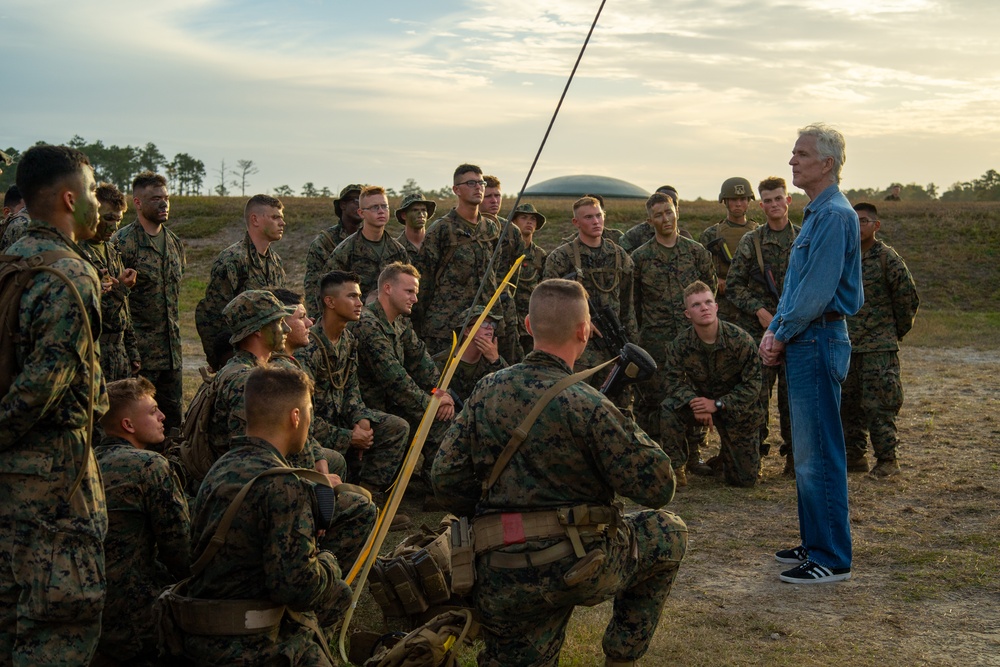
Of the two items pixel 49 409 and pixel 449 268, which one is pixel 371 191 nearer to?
pixel 449 268

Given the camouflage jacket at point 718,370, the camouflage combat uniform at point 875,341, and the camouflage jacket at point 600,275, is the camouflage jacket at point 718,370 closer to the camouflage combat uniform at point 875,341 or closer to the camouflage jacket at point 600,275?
the camouflage jacket at point 600,275

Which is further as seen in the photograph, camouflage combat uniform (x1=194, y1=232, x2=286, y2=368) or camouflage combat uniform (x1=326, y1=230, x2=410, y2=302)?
camouflage combat uniform (x1=326, y1=230, x2=410, y2=302)

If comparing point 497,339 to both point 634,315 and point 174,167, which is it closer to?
point 634,315

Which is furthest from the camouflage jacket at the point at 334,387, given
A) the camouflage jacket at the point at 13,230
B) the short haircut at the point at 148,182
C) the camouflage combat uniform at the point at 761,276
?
the camouflage combat uniform at the point at 761,276

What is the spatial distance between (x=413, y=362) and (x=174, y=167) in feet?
166

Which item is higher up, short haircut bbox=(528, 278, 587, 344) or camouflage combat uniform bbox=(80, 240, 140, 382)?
short haircut bbox=(528, 278, 587, 344)

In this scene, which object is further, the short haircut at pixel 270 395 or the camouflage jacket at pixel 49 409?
the short haircut at pixel 270 395

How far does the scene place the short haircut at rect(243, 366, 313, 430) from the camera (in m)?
4.26

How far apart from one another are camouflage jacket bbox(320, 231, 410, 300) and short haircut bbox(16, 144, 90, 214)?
5837mm

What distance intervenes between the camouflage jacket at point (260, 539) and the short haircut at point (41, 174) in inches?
52.9

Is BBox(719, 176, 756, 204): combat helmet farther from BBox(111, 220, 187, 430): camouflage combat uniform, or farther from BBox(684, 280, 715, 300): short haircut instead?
BBox(111, 220, 187, 430): camouflage combat uniform

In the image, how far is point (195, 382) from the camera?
1330 cm

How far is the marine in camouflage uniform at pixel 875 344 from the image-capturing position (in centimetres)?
919

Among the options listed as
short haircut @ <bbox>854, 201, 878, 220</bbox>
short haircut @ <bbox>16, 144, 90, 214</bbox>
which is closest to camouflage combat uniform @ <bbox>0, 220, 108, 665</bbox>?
short haircut @ <bbox>16, 144, 90, 214</bbox>
